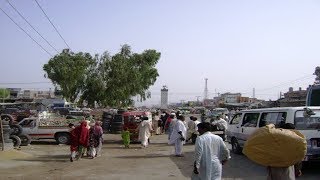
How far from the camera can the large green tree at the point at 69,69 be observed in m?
57.5

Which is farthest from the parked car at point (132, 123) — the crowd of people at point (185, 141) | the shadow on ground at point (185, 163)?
the shadow on ground at point (185, 163)

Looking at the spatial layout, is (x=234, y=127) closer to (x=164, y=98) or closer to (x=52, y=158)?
(x=52, y=158)

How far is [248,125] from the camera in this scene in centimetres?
1814

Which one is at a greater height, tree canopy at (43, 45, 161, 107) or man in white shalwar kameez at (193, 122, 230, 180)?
tree canopy at (43, 45, 161, 107)

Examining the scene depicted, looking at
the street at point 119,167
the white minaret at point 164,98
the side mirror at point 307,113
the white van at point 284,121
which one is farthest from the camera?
the white minaret at point 164,98

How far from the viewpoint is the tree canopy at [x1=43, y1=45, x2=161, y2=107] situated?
169 feet

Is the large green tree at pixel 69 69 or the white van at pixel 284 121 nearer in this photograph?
the white van at pixel 284 121

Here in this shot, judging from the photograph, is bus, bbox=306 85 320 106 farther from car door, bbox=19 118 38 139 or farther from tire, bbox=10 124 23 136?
car door, bbox=19 118 38 139

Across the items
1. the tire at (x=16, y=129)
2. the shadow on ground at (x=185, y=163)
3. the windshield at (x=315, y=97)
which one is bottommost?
the shadow on ground at (x=185, y=163)

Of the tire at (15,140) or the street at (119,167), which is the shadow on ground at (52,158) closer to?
the street at (119,167)

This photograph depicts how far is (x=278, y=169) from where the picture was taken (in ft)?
21.8

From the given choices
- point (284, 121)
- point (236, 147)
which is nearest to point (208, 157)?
point (284, 121)

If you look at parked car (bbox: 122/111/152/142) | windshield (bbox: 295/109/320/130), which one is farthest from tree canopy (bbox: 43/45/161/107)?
windshield (bbox: 295/109/320/130)

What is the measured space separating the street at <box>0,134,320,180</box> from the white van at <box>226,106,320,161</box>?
2.42 feet
